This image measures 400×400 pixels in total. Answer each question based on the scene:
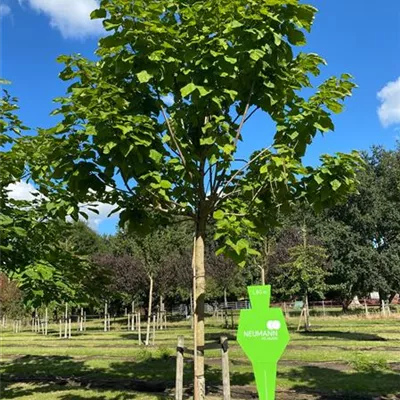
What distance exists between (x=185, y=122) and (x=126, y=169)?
0.90m

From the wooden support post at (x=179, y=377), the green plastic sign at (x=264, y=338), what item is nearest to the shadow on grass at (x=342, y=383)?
the wooden support post at (x=179, y=377)

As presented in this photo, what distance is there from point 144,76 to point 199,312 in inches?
86.3

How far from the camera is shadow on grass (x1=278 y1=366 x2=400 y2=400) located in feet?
26.1

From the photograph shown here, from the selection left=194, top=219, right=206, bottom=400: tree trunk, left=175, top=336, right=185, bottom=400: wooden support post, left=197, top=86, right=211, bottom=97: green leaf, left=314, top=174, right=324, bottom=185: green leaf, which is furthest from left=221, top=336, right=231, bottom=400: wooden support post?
left=197, top=86, right=211, bottom=97: green leaf

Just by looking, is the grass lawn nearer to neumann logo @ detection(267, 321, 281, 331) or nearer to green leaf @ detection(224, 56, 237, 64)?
neumann logo @ detection(267, 321, 281, 331)

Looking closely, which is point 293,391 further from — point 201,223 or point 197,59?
point 197,59

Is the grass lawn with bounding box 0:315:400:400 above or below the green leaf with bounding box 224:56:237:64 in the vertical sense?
below

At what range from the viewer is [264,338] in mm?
3803

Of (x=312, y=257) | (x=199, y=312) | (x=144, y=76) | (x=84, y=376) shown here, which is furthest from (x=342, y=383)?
(x=312, y=257)

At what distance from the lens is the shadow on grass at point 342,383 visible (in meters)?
7.96

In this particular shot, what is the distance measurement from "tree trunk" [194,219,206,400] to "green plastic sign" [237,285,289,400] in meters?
0.63

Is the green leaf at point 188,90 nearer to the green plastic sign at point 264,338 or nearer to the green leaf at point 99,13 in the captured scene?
the green leaf at point 99,13

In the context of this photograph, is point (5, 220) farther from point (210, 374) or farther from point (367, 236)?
point (367, 236)

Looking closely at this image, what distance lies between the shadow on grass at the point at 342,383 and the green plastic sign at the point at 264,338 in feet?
14.9
